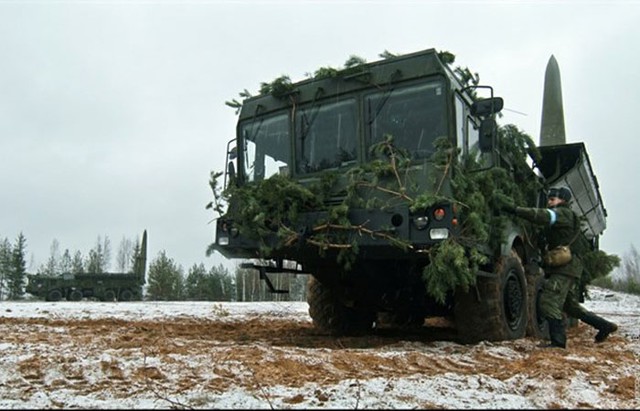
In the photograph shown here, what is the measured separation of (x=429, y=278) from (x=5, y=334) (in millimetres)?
4580

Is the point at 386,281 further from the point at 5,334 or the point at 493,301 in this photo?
the point at 5,334

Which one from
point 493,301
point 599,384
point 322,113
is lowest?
point 599,384

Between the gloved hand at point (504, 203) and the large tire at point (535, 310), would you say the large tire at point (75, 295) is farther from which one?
the gloved hand at point (504, 203)

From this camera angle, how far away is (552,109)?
10406mm

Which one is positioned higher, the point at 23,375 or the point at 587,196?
the point at 587,196

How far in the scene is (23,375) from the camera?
346 centimetres

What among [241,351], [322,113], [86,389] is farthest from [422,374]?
[322,113]

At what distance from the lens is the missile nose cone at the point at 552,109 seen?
32.4 feet

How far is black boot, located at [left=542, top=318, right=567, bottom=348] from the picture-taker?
553 centimetres

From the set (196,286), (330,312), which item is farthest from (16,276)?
(330,312)

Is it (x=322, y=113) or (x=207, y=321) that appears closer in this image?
(x=322, y=113)

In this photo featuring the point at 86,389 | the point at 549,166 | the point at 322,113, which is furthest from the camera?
the point at 549,166

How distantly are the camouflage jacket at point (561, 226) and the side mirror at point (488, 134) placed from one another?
2.40 feet

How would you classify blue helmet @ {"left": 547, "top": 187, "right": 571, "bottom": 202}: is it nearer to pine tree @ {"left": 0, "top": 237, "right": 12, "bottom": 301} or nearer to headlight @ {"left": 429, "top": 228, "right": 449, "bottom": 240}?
headlight @ {"left": 429, "top": 228, "right": 449, "bottom": 240}
